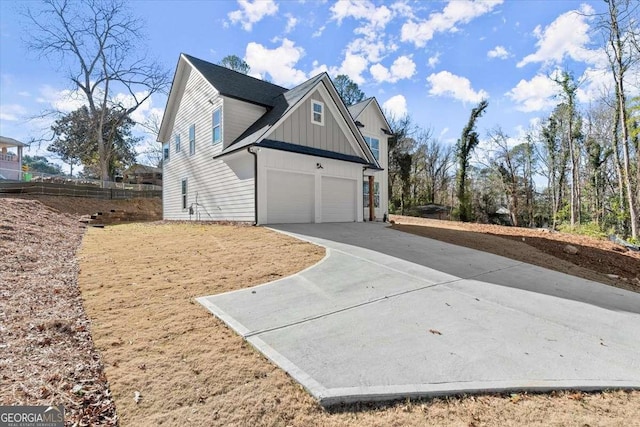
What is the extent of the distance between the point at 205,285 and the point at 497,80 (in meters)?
18.2

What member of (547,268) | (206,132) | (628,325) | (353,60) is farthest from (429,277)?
(353,60)

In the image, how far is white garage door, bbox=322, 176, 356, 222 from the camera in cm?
1322

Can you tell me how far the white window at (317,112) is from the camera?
12.9 meters

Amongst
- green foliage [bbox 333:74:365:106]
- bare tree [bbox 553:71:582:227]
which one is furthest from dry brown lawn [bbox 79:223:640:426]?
green foliage [bbox 333:74:365:106]

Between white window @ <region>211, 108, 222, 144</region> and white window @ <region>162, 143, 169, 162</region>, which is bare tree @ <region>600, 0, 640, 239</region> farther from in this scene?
white window @ <region>162, 143, 169, 162</region>

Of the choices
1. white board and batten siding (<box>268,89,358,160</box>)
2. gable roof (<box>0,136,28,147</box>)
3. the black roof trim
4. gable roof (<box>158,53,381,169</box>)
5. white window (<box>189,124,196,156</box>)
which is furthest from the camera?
gable roof (<box>0,136,28,147</box>)

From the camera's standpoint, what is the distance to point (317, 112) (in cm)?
1312

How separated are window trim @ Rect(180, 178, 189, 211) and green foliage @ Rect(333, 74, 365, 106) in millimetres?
18934

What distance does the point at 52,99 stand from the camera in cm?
2323

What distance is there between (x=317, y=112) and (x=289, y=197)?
13.7 ft

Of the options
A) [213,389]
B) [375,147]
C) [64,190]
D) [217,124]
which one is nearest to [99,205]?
[64,190]

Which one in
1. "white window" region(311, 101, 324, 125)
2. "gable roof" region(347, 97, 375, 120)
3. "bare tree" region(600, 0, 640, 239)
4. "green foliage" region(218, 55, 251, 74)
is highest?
"green foliage" region(218, 55, 251, 74)

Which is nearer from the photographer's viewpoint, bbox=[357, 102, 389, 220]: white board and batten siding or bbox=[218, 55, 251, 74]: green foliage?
bbox=[357, 102, 389, 220]: white board and batten siding

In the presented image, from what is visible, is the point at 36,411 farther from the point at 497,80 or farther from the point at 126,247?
the point at 497,80
